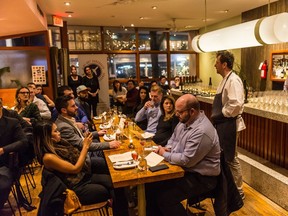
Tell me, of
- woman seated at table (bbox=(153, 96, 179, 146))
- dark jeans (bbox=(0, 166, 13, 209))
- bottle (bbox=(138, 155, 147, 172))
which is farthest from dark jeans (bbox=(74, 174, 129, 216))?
woman seated at table (bbox=(153, 96, 179, 146))

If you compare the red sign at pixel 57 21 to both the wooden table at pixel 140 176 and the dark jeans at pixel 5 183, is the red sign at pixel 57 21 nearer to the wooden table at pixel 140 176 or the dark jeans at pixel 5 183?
the dark jeans at pixel 5 183

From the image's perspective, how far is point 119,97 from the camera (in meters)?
6.74

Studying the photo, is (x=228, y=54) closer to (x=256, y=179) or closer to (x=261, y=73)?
(x=256, y=179)

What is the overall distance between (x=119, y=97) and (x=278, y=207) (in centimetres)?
468

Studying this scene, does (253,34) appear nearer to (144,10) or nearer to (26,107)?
(26,107)

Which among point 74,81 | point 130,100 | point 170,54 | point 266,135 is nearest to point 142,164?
point 266,135

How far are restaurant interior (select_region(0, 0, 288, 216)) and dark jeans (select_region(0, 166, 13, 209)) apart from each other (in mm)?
408

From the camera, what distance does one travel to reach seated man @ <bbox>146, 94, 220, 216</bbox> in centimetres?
197

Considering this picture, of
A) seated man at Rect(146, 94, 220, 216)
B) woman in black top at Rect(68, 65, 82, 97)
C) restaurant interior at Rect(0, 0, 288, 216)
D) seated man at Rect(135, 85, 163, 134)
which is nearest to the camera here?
seated man at Rect(146, 94, 220, 216)

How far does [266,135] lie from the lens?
3246 mm

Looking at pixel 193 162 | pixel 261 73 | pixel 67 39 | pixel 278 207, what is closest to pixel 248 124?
pixel 278 207

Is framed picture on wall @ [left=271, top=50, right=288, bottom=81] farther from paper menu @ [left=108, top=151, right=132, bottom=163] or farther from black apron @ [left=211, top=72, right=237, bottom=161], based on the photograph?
paper menu @ [left=108, top=151, right=132, bottom=163]

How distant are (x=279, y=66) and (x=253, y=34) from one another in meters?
3.32

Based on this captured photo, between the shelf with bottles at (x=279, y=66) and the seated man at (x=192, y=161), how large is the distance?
426cm
